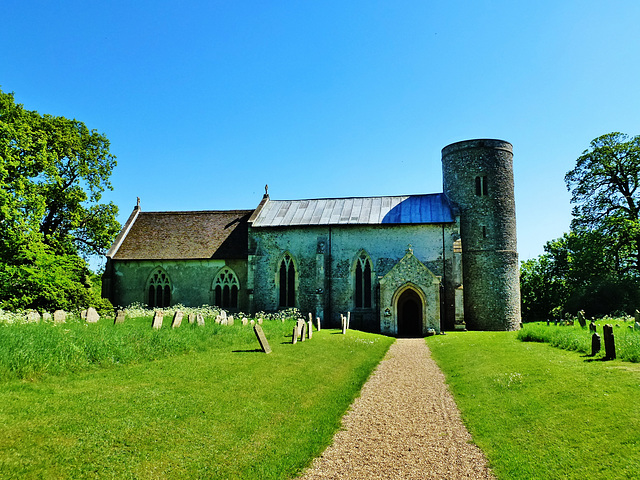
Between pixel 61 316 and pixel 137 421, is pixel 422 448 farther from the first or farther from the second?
pixel 61 316

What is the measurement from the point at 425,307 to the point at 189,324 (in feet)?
50.0

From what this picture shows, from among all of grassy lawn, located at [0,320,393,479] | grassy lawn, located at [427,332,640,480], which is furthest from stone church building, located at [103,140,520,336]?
grassy lawn, located at [0,320,393,479]

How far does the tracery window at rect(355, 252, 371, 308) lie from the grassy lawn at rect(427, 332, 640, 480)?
54.6 feet

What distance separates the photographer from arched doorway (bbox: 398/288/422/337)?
2948 cm

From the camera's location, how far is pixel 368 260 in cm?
3194

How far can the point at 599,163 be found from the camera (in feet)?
115

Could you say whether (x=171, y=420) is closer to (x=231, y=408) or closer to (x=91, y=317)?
(x=231, y=408)

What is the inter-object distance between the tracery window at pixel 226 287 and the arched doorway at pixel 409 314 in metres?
11.8

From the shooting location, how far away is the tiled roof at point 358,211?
3209 cm

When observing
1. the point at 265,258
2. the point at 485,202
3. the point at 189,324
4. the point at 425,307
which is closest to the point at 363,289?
the point at 425,307

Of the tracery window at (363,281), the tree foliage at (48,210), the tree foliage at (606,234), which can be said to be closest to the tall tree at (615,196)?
the tree foliage at (606,234)

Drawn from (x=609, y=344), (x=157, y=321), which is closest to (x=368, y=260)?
(x=157, y=321)

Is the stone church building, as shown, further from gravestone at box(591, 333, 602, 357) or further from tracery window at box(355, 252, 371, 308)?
gravestone at box(591, 333, 602, 357)

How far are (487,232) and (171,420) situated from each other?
2748cm
